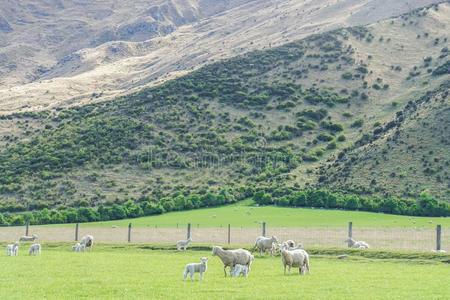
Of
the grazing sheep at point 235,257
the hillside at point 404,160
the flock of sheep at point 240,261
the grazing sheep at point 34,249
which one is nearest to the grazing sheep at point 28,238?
the grazing sheep at point 34,249

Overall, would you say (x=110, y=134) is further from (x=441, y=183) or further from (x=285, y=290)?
(x=285, y=290)

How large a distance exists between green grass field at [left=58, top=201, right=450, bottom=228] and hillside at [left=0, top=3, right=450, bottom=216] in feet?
25.1

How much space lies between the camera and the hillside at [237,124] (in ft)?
318

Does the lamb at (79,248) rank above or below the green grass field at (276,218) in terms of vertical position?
below

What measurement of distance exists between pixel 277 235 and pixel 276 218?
18.3 m

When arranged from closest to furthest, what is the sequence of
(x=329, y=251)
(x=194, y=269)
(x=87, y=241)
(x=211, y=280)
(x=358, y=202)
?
(x=211, y=280)
(x=194, y=269)
(x=329, y=251)
(x=87, y=241)
(x=358, y=202)

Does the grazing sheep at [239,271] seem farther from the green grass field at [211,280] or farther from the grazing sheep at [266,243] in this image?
the grazing sheep at [266,243]

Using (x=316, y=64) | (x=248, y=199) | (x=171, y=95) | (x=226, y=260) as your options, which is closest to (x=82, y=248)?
(x=226, y=260)

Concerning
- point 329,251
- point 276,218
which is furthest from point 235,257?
point 276,218

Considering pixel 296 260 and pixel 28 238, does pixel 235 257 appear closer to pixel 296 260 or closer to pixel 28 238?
pixel 296 260

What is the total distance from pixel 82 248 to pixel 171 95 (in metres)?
86.7

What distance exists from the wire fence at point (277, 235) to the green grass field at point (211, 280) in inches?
436

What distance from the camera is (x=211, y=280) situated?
28.1m

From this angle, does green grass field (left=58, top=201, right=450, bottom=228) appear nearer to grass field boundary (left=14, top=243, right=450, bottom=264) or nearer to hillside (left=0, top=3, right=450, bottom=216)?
hillside (left=0, top=3, right=450, bottom=216)
